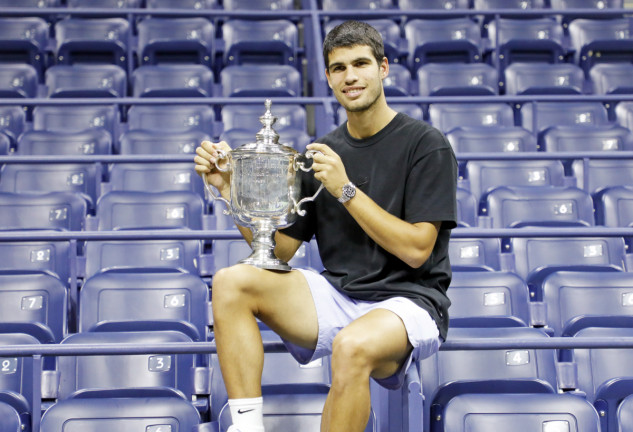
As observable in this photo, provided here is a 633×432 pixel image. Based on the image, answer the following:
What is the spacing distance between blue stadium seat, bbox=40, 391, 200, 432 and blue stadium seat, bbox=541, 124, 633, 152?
222 cm

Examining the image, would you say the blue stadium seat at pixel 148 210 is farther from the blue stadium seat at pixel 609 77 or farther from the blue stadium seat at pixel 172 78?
the blue stadium seat at pixel 609 77

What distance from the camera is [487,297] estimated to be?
2.30 meters

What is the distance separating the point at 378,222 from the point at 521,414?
53cm

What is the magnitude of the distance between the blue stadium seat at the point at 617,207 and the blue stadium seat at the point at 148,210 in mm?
1403

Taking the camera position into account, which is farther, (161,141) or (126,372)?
(161,141)

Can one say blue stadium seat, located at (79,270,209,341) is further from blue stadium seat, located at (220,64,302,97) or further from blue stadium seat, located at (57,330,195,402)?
blue stadium seat, located at (220,64,302,97)

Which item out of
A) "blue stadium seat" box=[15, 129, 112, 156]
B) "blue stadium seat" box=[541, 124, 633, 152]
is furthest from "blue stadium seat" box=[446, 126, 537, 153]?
"blue stadium seat" box=[15, 129, 112, 156]

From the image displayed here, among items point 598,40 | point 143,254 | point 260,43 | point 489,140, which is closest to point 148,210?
point 143,254

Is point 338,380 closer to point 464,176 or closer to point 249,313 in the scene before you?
point 249,313

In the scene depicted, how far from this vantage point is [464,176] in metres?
3.33

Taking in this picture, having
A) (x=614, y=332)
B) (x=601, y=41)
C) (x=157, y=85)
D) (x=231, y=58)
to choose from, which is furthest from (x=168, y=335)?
(x=601, y=41)

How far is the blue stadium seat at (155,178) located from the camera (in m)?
3.17

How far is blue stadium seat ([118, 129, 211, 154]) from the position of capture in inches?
134

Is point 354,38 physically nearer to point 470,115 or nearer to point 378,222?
point 378,222
